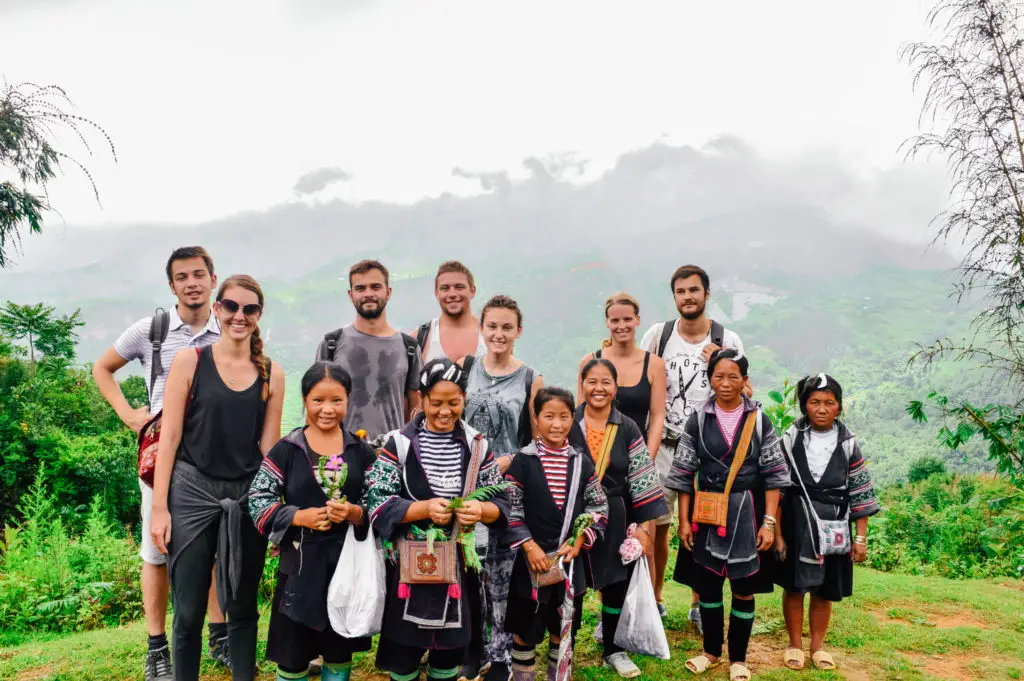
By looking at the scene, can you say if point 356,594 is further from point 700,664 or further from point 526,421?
point 700,664

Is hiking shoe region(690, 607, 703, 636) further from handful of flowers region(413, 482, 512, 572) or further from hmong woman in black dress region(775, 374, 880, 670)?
handful of flowers region(413, 482, 512, 572)

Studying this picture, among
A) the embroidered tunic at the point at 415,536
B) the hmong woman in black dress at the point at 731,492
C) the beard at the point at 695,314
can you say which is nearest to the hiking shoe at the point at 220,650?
the embroidered tunic at the point at 415,536

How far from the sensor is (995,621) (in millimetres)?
6191

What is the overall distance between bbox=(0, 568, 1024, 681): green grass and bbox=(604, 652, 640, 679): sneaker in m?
0.06

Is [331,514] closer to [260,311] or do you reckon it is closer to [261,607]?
[260,311]

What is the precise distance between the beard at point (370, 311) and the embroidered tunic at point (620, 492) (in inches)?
57.5

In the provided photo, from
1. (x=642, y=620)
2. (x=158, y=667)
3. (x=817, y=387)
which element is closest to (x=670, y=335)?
(x=817, y=387)

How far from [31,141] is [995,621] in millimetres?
12957

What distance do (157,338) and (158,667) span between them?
191cm

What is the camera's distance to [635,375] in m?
4.55

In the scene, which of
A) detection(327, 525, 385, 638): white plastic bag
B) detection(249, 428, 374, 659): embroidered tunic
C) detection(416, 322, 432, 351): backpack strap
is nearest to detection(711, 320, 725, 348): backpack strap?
detection(416, 322, 432, 351): backpack strap

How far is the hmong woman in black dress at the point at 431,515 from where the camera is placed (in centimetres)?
320

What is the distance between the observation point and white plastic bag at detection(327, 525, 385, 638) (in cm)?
311

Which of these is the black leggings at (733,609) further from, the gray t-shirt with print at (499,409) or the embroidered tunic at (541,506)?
the gray t-shirt with print at (499,409)
